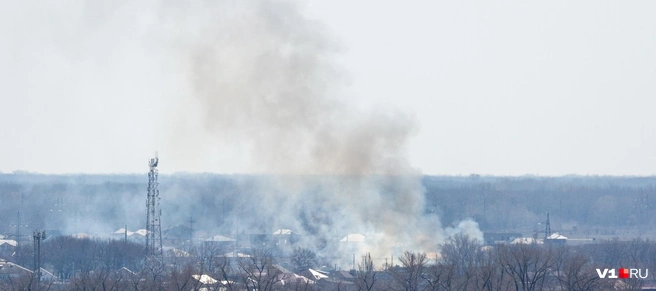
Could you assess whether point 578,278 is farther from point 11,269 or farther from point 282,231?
point 282,231

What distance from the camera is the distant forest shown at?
96.6 meters

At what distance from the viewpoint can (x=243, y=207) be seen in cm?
9869

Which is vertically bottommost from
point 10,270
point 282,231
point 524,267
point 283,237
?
point 10,270

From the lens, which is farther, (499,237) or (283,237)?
(499,237)

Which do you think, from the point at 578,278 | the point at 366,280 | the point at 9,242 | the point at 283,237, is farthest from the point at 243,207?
the point at 578,278

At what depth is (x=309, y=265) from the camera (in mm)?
62188

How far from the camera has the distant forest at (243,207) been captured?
96625 millimetres

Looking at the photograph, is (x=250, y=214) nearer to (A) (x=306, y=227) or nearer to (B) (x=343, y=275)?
(A) (x=306, y=227)

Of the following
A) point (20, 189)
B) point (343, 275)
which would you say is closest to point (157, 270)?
point (343, 275)

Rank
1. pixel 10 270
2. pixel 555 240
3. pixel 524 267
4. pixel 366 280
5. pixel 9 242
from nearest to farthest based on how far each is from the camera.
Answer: pixel 524 267
pixel 366 280
pixel 10 270
pixel 555 240
pixel 9 242

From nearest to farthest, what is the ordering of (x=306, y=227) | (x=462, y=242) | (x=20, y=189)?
(x=462, y=242) → (x=306, y=227) → (x=20, y=189)

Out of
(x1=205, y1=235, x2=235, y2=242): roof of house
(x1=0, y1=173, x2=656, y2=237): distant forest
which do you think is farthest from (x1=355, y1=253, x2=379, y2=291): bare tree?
(x1=0, y1=173, x2=656, y2=237): distant forest

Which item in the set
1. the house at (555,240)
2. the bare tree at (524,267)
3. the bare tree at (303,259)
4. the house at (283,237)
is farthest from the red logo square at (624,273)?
the house at (283,237)

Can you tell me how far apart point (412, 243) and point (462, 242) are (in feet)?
14.8
